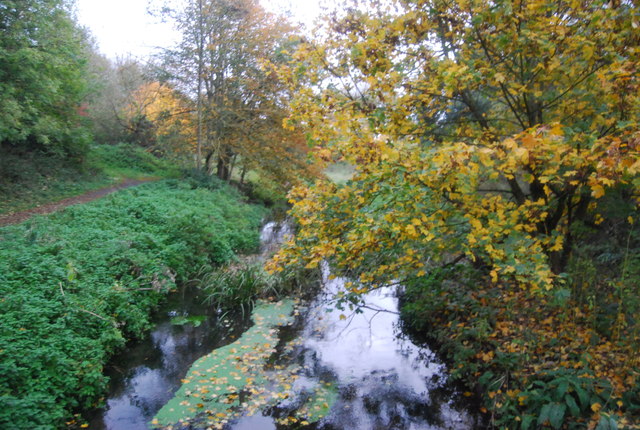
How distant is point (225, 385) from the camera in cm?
632

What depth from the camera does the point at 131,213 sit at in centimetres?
1206

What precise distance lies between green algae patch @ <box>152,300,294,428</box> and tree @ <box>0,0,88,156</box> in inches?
342

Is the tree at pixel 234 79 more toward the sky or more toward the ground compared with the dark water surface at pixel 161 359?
more toward the sky

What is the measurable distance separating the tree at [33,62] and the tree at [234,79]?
166 inches

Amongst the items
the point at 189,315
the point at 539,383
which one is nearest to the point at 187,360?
the point at 189,315

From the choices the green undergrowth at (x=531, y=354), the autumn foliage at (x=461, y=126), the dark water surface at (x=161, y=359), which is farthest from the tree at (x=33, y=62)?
the green undergrowth at (x=531, y=354)

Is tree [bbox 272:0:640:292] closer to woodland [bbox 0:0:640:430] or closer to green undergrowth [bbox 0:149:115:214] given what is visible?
woodland [bbox 0:0:640:430]

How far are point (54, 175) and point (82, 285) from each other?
35.3ft

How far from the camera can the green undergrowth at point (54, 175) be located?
13.2 m

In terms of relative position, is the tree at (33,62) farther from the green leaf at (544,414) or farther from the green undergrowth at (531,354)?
the green leaf at (544,414)

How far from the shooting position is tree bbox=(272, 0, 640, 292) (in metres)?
4.06

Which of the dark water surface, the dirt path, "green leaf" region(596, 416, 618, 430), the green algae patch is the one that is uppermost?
"green leaf" region(596, 416, 618, 430)

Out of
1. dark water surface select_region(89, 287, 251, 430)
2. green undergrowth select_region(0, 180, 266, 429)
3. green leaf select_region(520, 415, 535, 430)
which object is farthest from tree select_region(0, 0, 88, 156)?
green leaf select_region(520, 415, 535, 430)

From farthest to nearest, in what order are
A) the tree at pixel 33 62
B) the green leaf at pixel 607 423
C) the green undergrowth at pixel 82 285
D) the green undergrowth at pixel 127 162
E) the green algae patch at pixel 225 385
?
1. the green undergrowth at pixel 127 162
2. the tree at pixel 33 62
3. the green algae patch at pixel 225 385
4. the green undergrowth at pixel 82 285
5. the green leaf at pixel 607 423
